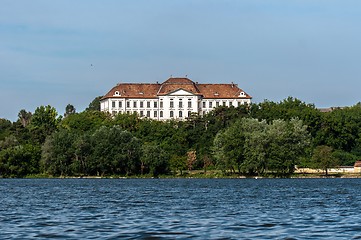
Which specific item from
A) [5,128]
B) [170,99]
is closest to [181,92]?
[170,99]

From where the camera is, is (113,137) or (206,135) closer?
(113,137)

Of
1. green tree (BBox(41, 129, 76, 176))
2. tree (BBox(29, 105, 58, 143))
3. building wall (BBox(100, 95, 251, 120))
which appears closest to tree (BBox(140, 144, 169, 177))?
green tree (BBox(41, 129, 76, 176))

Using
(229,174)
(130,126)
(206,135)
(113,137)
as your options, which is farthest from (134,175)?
(130,126)

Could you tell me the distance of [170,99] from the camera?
7530 inches

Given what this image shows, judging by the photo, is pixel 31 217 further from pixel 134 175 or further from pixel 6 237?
pixel 134 175

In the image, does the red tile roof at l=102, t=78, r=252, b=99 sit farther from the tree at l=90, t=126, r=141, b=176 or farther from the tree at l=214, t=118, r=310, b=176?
the tree at l=214, t=118, r=310, b=176

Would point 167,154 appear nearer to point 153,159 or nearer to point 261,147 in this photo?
point 153,159

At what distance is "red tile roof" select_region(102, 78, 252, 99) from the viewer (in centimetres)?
19275

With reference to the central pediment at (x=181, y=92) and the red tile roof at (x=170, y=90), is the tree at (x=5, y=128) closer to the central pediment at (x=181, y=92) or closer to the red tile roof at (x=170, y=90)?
the red tile roof at (x=170, y=90)

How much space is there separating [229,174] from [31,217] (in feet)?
267

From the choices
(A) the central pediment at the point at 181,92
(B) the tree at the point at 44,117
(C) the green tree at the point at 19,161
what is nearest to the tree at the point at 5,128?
(B) the tree at the point at 44,117

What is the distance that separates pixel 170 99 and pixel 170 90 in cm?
234

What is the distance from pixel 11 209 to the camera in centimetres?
4378

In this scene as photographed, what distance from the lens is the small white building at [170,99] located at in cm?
19038
